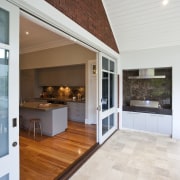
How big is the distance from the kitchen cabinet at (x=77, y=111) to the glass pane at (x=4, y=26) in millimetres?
4402

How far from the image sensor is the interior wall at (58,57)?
17.3 feet

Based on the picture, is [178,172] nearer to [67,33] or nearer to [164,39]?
[67,33]

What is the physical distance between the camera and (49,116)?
4125mm

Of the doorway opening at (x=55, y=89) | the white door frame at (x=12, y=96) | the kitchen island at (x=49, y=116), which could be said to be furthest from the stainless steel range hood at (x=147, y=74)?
the white door frame at (x=12, y=96)

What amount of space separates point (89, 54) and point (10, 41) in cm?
394

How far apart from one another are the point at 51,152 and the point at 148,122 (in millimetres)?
2994

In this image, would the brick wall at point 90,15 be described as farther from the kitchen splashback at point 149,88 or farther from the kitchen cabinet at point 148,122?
the kitchen cabinet at point 148,122

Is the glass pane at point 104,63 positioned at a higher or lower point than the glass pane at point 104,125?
higher

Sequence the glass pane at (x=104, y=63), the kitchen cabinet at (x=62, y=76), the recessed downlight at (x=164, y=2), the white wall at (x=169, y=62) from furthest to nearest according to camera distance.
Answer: the kitchen cabinet at (x=62, y=76) → the white wall at (x=169, y=62) → the glass pane at (x=104, y=63) → the recessed downlight at (x=164, y=2)

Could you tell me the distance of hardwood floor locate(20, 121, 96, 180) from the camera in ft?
8.06

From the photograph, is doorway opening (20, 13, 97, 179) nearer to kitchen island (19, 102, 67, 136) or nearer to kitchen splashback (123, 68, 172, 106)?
kitchen island (19, 102, 67, 136)

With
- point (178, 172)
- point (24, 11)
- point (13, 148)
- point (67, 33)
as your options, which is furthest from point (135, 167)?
point (24, 11)

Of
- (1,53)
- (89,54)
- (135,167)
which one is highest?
(89,54)

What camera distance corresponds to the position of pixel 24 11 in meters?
1.57
